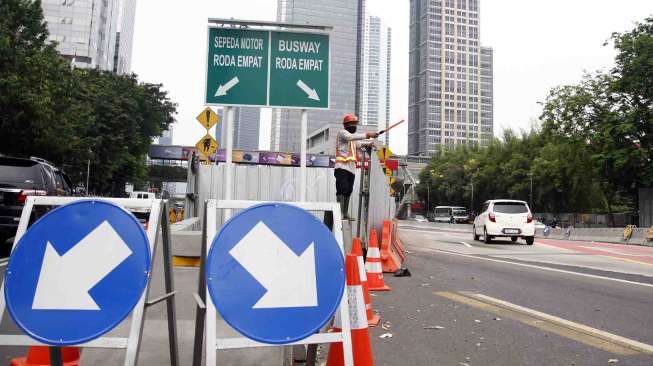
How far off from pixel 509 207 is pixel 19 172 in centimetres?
1600

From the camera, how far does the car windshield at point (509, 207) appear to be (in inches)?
770

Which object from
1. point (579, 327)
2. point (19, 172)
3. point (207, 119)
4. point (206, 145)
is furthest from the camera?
point (206, 145)

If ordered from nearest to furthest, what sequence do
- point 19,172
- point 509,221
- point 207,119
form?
point 19,172 < point 207,119 < point 509,221

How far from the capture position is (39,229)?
2.62m

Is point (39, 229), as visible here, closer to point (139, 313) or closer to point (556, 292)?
point (139, 313)

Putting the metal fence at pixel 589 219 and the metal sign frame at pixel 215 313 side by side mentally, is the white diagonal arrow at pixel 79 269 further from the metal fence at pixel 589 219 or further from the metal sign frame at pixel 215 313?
the metal fence at pixel 589 219

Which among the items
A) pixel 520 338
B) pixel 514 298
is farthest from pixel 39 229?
pixel 514 298

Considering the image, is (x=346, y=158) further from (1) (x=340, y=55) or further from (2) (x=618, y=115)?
(1) (x=340, y=55)

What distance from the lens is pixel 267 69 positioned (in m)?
6.78

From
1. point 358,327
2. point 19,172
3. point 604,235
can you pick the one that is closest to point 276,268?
point 358,327

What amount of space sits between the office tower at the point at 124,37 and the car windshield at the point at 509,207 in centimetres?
10418

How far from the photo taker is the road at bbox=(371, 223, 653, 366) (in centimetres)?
431

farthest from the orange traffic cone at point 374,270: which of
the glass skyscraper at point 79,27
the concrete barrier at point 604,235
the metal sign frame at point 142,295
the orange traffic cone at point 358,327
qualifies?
the glass skyscraper at point 79,27

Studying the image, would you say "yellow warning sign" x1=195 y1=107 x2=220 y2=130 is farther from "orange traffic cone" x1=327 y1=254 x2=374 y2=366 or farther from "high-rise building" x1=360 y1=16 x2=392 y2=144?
"high-rise building" x1=360 y1=16 x2=392 y2=144
